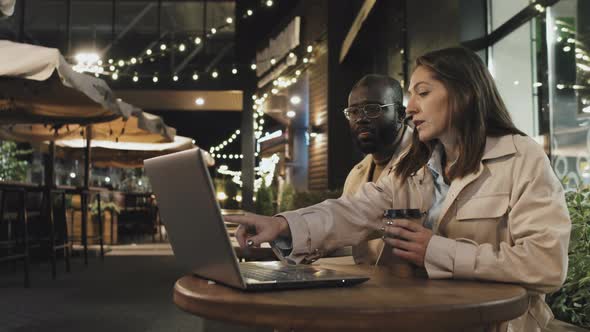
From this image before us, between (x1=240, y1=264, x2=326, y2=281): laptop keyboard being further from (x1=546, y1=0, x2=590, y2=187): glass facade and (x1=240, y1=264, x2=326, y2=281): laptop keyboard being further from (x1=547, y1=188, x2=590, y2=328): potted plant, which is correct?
(x1=546, y1=0, x2=590, y2=187): glass facade

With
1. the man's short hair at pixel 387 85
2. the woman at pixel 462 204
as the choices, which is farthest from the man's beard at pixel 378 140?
the woman at pixel 462 204

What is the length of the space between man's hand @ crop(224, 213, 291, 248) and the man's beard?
120 centimetres

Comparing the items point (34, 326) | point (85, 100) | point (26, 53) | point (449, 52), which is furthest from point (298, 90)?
point (449, 52)

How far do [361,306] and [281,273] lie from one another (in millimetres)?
381

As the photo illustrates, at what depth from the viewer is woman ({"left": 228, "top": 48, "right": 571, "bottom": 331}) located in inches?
52.9

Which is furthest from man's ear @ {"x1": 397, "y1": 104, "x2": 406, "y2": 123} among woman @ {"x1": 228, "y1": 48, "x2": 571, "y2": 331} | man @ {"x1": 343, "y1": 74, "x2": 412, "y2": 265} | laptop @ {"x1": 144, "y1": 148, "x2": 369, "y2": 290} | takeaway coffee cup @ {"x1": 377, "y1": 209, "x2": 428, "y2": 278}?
laptop @ {"x1": 144, "y1": 148, "x2": 369, "y2": 290}

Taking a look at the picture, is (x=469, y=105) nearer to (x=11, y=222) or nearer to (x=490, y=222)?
(x=490, y=222)

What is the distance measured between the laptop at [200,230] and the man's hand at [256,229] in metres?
0.14

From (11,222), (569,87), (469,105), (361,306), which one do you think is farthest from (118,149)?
(361,306)

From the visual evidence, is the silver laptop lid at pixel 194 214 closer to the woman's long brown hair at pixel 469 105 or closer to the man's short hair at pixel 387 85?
the woman's long brown hair at pixel 469 105

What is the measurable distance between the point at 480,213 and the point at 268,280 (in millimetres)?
627

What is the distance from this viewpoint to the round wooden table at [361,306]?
960mm

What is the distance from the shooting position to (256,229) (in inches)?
60.4

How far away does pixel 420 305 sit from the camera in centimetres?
100
